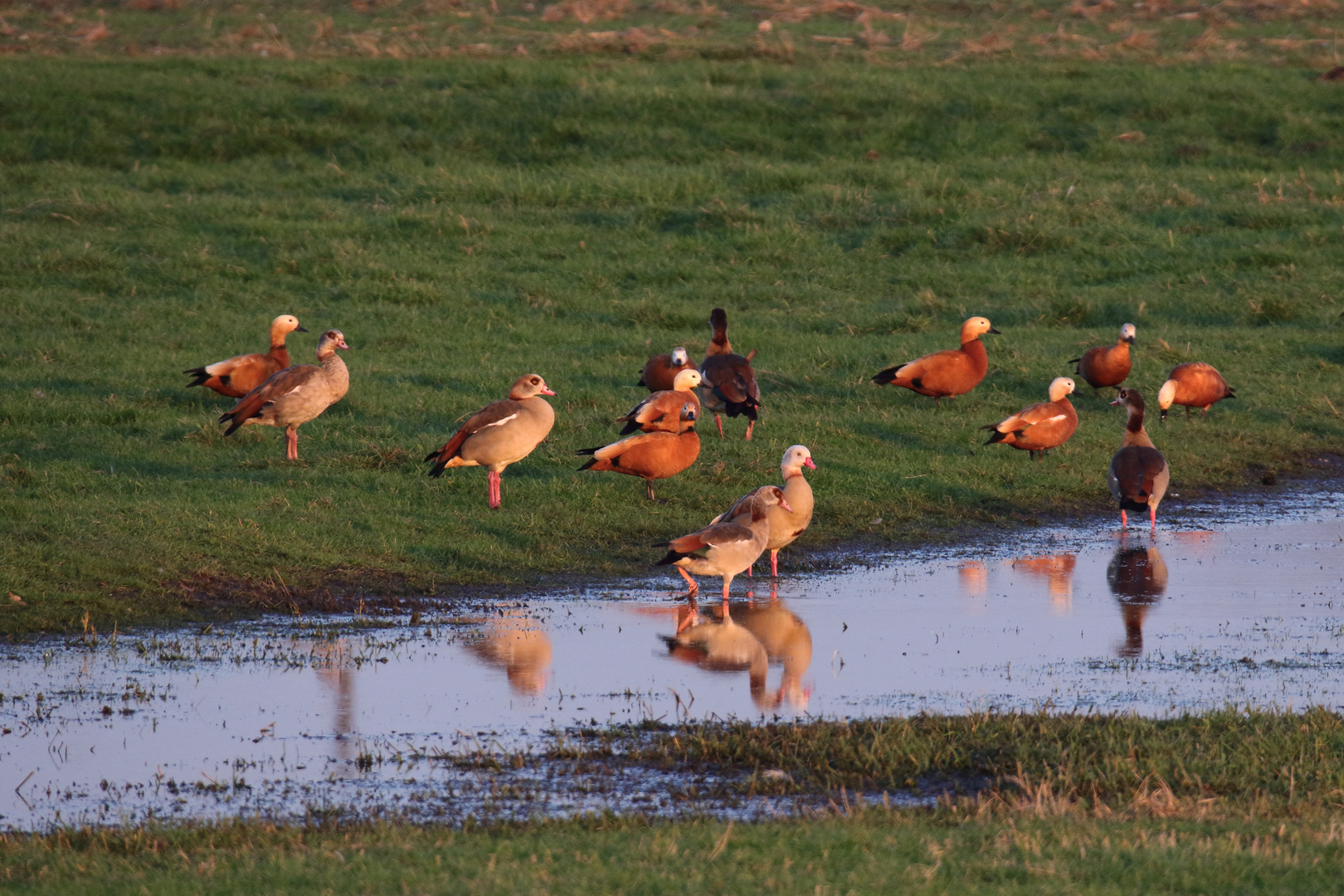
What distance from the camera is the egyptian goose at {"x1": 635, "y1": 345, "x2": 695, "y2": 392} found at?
1572 cm

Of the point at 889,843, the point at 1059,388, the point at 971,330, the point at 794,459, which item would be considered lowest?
the point at 1059,388

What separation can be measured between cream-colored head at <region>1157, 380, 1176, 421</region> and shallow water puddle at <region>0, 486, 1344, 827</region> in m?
4.25

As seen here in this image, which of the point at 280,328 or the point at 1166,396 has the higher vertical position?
the point at 280,328

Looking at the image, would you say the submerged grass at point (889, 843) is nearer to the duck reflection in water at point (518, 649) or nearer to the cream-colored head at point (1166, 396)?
the duck reflection in water at point (518, 649)

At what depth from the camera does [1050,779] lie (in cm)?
673

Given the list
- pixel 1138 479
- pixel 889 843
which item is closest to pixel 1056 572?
pixel 1138 479

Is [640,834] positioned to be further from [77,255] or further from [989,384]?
[77,255]

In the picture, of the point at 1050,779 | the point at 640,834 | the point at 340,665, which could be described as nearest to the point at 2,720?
the point at 340,665

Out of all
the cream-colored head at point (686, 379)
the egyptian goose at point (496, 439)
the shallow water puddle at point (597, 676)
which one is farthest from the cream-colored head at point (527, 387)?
the shallow water puddle at point (597, 676)

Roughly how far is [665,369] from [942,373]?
2.78m

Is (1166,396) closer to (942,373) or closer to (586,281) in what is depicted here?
(942,373)

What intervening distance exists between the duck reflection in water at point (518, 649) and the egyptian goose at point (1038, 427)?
19.5 feet

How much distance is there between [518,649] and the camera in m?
9.25

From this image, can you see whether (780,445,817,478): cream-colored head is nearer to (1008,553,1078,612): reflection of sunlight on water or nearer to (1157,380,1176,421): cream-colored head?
(1008,553,1078,612): reflection of sunlight on water
